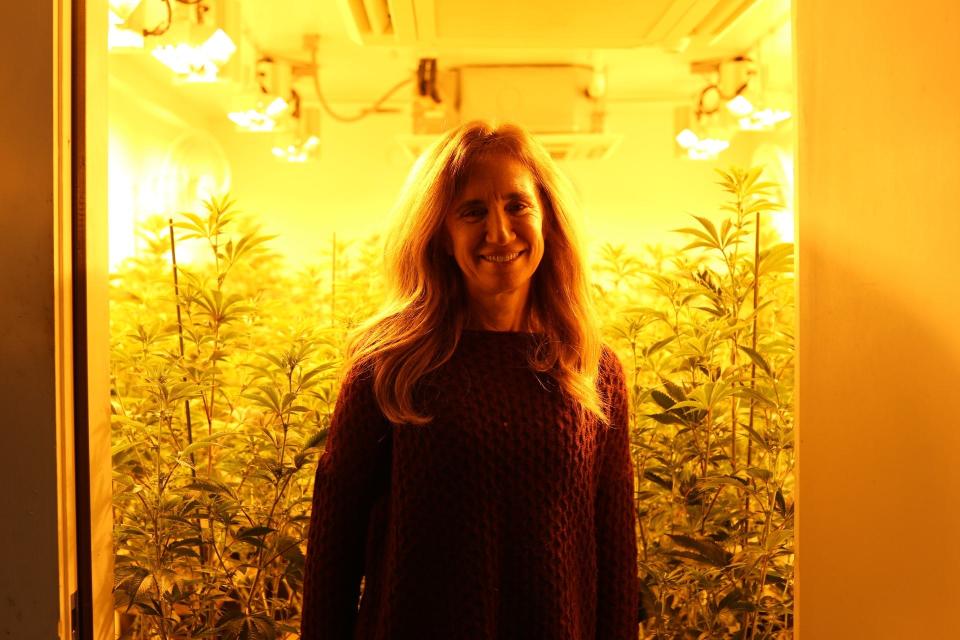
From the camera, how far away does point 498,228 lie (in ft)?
2.73

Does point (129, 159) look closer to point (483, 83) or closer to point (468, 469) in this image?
point (483, 83)

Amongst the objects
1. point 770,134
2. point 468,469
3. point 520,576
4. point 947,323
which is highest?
point 770,134

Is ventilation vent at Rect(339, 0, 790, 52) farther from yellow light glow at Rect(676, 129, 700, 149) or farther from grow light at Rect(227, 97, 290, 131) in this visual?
yellow light glow at Rect(676, 129, 700, 149)

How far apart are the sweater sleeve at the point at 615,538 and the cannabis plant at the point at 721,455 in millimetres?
272

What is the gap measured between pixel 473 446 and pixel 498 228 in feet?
0.77

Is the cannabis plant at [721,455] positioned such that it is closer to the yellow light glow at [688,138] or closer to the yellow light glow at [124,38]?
the yellow light glow at [124,38]

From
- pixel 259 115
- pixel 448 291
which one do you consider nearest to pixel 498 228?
pixel 448 291

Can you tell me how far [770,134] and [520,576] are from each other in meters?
4.29

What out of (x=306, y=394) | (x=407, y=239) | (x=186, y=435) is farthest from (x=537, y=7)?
(x=186, y=435)

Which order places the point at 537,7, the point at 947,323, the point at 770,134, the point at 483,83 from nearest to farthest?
1. the point at 947,323
2. the point at 537,7
3. the point at 483,83
4. the point at 770,134

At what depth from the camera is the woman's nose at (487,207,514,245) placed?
829 millimetres

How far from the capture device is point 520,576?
825 millimetres

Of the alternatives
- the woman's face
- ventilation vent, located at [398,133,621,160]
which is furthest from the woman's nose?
ventilation vent, located at [398,133,621,160]

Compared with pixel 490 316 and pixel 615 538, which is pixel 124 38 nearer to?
pixel 490 316
